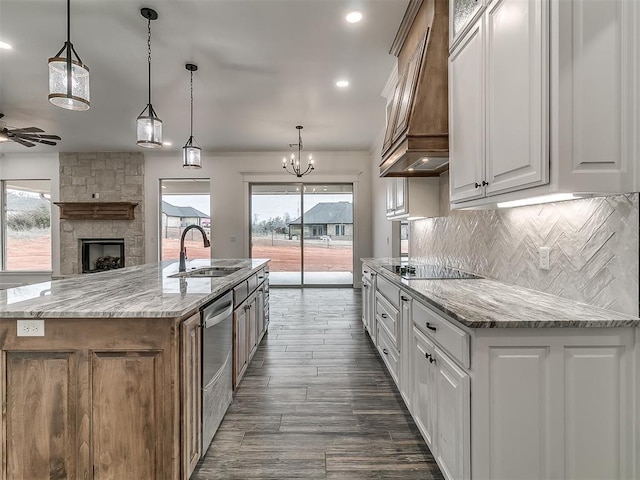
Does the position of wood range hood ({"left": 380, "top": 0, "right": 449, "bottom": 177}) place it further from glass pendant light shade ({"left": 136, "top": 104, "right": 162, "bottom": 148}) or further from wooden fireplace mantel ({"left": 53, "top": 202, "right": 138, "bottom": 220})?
wooden fireplace mantel ({"left": 53, "top": 202, "right": 138, "bottom": 220})

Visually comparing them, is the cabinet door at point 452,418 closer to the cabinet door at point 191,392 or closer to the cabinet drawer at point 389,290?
the cabinet drawer at point 389,290

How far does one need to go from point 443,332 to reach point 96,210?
7972 millimetres

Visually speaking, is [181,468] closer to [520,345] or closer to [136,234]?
[520,345]

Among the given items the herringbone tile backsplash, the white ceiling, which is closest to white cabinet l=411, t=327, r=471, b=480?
the herringbone tile backsplash

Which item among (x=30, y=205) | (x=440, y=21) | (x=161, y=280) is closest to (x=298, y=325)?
(x=161, y=280)

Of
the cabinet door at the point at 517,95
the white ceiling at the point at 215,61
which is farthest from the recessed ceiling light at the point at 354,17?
the cabinet door at the point at 517,95

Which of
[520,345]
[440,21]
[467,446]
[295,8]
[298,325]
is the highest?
[295,8]

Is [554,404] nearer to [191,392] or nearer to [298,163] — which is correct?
[191,392]

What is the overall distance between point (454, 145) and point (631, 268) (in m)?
1.11

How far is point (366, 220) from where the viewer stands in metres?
7.41

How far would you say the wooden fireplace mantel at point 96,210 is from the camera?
283 inches

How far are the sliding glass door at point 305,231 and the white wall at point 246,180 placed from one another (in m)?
0.22

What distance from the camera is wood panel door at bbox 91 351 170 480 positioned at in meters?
1.48

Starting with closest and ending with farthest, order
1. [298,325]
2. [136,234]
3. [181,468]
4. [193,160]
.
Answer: [181,468] → [193,160] → [298,325] → [136,234]
